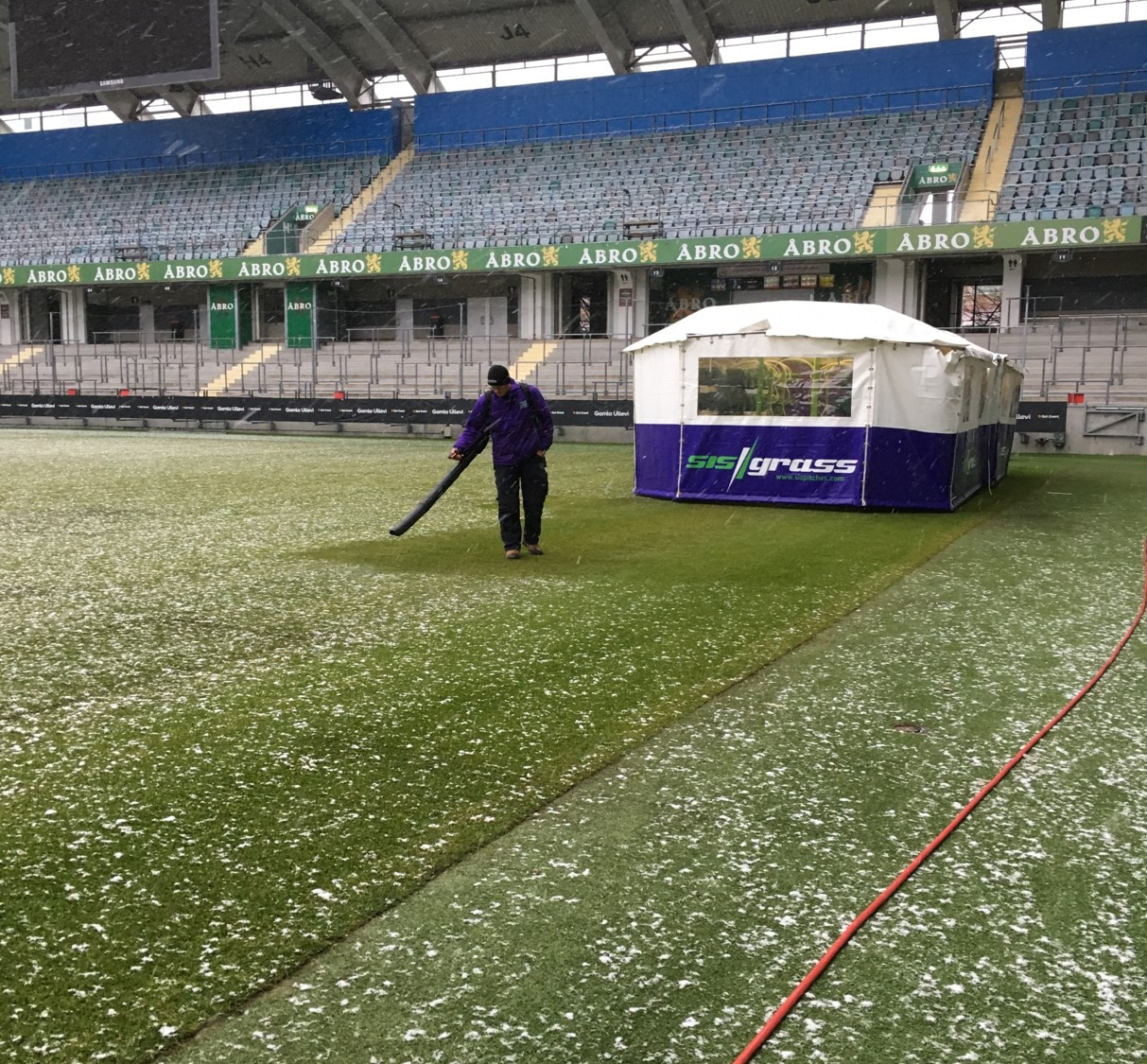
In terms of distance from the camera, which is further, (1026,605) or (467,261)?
(467,261)

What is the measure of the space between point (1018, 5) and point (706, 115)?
9.87m

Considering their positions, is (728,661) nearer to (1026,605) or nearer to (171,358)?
(1026,605)

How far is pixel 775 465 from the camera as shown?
1269cm

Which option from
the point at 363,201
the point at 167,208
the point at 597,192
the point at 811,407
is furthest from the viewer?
the point at 167,208

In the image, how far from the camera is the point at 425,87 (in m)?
40.6

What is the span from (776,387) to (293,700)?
873 centimetres

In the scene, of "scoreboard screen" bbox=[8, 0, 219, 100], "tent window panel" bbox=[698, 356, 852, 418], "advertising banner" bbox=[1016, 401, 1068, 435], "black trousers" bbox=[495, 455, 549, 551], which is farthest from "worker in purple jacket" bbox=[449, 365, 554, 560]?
"scoreboard screen" bbox=[8, 0, 219, 100]

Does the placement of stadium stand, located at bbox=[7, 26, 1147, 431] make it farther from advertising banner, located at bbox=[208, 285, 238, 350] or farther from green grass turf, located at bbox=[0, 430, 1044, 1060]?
green grass turf, located at bbox=[0, 430, 1044, 1060]

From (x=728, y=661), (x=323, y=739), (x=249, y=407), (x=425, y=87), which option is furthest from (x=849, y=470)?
(x=425, y=87)

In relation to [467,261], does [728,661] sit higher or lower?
lower

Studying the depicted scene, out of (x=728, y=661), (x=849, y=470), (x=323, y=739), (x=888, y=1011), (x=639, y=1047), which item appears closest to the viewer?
(x=639, y=1047)

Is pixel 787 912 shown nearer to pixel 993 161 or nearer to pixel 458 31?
pixel 993 161

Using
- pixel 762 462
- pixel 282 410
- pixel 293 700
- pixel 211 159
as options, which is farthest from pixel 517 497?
pixel 211 159

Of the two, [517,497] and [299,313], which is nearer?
[517,497]
